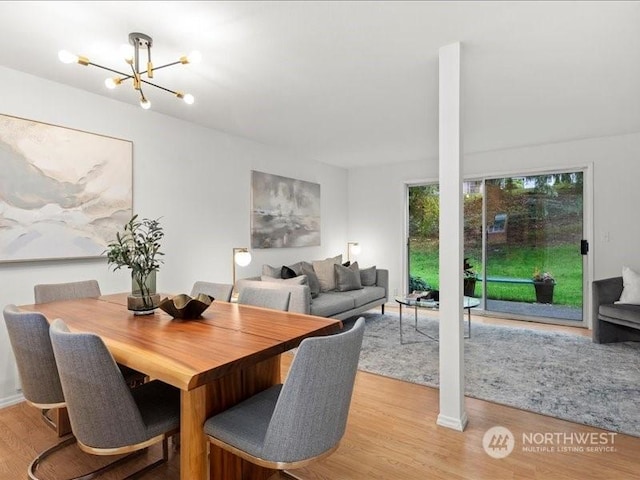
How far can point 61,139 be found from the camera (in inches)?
114

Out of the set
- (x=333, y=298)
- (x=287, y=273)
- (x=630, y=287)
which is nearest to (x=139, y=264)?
(x=287, y=273)

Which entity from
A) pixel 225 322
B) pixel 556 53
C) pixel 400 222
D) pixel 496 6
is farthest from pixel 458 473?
pixel 400 222

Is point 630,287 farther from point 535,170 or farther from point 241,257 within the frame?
point 241,257

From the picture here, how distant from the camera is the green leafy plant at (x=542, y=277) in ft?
16.3

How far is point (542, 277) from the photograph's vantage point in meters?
5.02

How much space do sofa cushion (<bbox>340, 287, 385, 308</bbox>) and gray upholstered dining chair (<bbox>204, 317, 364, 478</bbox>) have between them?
3.27m

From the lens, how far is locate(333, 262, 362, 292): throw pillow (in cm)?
492

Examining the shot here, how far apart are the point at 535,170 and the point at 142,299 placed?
508cm

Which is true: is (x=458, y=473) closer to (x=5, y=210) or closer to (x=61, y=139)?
(x=5, y=210)

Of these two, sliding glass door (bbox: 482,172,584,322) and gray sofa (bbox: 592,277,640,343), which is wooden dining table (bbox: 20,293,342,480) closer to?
gray sofa (bbox: 592,277,640,343)

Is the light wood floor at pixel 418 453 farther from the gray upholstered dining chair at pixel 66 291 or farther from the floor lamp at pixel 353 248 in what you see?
the floor lamp at pixel 353 248

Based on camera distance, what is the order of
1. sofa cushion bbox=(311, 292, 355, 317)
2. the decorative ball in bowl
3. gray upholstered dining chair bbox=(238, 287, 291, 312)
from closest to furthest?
the decorative ball in bowl < gray upholstered dining chair bbox=(238, 287, 291, 312) < sofa cushion bbox=(311, 292, 355, 317)

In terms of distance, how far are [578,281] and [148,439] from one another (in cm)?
534

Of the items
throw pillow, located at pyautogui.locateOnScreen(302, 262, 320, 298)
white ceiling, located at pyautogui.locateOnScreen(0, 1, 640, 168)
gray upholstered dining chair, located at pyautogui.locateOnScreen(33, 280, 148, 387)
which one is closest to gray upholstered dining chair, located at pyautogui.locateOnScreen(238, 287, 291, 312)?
gray upholstered dining chair, located at pyautogui.locateOnScreen(33, 280, 148, 387)
